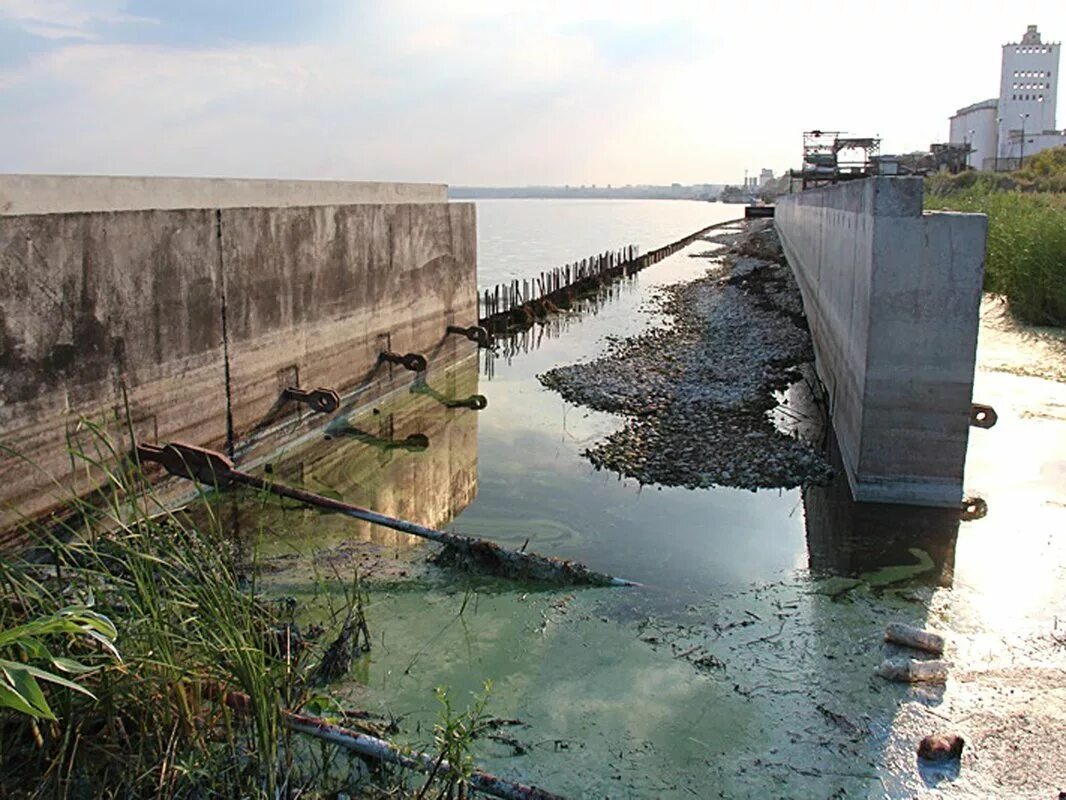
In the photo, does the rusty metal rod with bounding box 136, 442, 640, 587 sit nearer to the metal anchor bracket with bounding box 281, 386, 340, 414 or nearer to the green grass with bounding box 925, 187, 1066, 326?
the metal anchor bracket with bounding box 281, 386, 340, 414

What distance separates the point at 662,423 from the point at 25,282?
6.61 meters

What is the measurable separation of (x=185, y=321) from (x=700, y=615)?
17.0 feet

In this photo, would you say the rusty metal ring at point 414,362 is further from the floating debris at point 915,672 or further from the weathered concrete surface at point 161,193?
the floating debris at point 915,672

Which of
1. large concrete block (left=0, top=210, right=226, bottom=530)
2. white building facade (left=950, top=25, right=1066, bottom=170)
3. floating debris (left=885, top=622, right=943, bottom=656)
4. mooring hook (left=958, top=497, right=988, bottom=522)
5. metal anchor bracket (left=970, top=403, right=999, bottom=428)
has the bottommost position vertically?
floating debris (left=885, top=622, right=943, bottom=656)

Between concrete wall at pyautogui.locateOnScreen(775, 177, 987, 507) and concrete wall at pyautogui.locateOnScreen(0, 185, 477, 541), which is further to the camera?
concrete wall at pyautogui.locateOnScreen(775, 177, 987, 507)

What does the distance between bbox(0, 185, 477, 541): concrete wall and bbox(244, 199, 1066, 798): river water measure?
114 centimetres

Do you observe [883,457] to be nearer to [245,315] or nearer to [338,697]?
[338,697]

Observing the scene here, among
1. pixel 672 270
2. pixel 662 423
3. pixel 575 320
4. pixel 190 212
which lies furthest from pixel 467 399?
pixel 672 270

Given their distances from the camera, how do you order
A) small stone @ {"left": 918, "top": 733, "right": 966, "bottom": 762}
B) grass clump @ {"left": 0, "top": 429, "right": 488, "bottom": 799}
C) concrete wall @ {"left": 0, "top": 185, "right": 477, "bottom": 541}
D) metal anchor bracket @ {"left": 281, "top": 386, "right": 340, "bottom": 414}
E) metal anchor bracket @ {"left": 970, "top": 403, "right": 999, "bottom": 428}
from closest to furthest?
grass clump @ {"left": 0, "top": 429, "right": 488, "bottom": 799} → small stone @ {"left": 918, "top": 733, "right": 966, "bottom": 762} → concrete wall @ {"left": 0, "top": 185, "right": 477, "bottom": 541} → metal anchor bracket @ {"left": 970, "top": 403, "right": 999, "bottom": 428} → metal anchor bracket @ {"left": 281, "top": 386, "right": 340, "bottom": 414}

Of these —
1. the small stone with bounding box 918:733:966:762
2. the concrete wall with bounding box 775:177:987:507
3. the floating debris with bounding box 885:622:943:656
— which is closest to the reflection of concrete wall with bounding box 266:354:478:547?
the floating debris with bounding box 885:622:943:656

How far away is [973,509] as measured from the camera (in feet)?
25.4

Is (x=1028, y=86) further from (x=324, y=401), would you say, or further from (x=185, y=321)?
(x=185, y=321)

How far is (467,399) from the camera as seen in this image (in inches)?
508

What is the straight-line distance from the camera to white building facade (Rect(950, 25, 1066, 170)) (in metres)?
65.7
